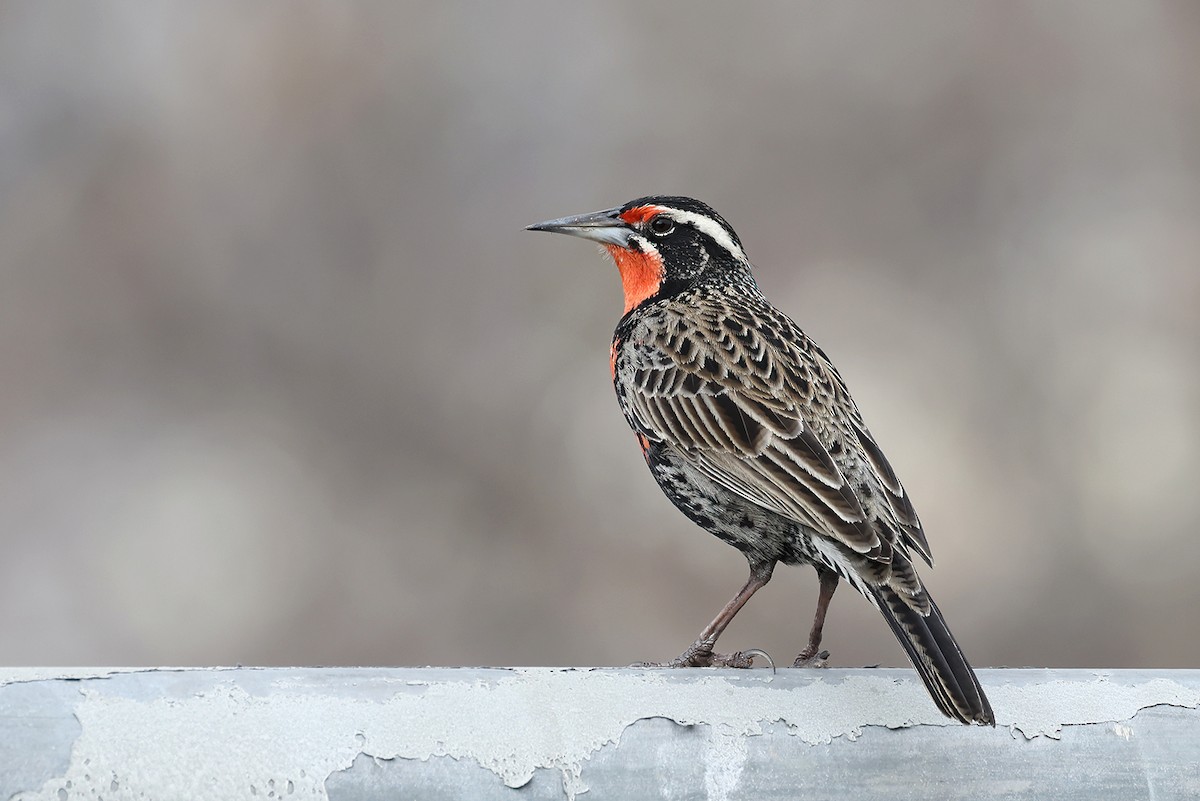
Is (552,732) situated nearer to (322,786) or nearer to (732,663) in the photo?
(322,786)

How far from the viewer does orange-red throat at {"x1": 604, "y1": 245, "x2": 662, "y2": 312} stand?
427cm

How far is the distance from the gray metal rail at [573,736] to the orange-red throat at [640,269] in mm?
2083

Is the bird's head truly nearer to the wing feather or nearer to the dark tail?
the wing feather

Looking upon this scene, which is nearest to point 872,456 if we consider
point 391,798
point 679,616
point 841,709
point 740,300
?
point 740,300

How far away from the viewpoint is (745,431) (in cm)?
349

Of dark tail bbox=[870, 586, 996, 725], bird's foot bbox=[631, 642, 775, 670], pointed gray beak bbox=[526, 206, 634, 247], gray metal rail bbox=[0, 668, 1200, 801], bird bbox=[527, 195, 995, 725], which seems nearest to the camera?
gray metal rail bbox=[0, 668, 1200, 801]

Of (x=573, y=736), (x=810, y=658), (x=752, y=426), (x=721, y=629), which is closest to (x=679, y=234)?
(x=752, y=426)

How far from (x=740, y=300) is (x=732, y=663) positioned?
116 cm

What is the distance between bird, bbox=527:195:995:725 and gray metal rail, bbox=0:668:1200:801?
1.56 feet

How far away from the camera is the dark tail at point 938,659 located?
231 centimetres

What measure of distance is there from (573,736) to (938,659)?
81 cm

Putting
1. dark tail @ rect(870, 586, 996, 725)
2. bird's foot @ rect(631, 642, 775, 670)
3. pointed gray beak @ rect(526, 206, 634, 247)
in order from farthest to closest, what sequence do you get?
pointed gray beak @ rect(526, 206, 634, 247)
bird's foot @ rect(631, 642, 775, 670)
dark tail @ rect(870, 586, 996, 725)

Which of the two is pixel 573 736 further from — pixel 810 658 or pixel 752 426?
pixel 810 658

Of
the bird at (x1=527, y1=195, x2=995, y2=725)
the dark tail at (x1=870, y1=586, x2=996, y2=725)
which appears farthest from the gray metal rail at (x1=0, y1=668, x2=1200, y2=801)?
the bird at (x1=527, y1=195, x2=995, y2=725)
